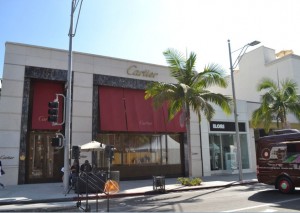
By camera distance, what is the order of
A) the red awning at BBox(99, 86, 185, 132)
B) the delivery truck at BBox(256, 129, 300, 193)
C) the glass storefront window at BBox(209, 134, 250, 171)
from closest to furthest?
the delivery truck at BBox(256, 129, 300, 193), the red awning at BBox(99, 86, 185, 132), the glass storefront window at BBox(209, 134, 250, 171)

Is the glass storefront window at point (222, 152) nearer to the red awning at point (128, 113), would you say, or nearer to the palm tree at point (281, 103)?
the palm tree at point (281, 103)

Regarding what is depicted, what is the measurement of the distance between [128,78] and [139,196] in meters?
10.7

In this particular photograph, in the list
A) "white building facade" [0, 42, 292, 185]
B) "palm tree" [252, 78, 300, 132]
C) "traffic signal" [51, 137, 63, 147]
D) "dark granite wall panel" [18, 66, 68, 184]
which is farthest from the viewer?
"palm tree" [252, 78, 300, 132]

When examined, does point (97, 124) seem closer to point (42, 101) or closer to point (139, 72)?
point (42, 101)

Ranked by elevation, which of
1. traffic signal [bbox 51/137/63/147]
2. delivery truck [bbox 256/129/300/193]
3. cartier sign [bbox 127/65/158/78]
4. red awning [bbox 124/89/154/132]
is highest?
cartier sign [bbox 127/65/158/78]

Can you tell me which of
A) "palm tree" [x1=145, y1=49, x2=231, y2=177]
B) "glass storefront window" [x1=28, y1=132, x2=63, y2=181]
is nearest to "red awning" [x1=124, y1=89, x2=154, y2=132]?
"palm tree" [x1=145, y1=49, x2=231, y2=177]

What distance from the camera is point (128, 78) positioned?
23875 mm

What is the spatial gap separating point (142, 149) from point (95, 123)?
167 inches

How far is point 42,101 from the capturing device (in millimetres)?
20688

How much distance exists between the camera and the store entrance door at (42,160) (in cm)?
1986

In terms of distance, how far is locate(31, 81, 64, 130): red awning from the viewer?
2019cm

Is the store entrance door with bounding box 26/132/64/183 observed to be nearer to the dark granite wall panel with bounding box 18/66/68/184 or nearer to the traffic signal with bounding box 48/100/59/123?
the dark granite wall panel with bounding box 18/66/68/184

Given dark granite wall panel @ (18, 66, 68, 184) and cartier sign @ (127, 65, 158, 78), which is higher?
cartier sign @ (127, 65, 158, 78)

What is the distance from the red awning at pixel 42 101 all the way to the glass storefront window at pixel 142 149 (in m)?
3.85
